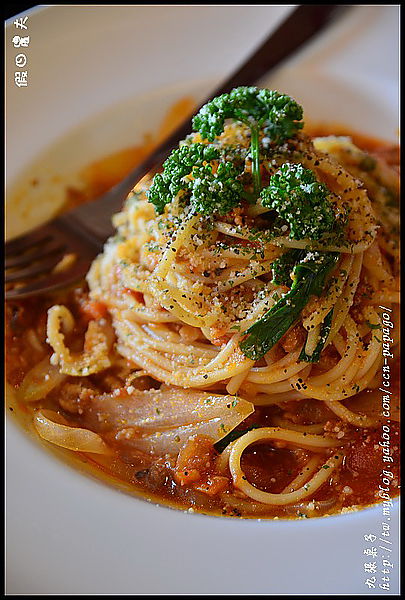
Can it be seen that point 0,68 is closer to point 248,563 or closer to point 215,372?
point 215,372

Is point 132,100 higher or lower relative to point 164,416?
higher

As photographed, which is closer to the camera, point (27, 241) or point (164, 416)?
point (164, 416)

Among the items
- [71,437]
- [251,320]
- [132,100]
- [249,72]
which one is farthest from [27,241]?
[249,72]

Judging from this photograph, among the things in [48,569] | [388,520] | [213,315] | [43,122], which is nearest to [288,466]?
[388,520]

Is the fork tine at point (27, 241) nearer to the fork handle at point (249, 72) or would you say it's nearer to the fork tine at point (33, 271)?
Answer: the fork tine at point (33, 271)

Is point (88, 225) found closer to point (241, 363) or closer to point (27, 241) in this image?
point (27, 241)
